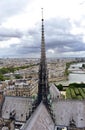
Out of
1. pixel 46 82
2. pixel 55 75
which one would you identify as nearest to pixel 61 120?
pixel 46 82

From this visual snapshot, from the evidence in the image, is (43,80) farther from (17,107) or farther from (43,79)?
(17,107)

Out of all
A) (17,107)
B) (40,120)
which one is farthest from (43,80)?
(40,120)

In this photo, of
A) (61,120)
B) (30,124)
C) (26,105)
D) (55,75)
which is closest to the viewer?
(30,124)

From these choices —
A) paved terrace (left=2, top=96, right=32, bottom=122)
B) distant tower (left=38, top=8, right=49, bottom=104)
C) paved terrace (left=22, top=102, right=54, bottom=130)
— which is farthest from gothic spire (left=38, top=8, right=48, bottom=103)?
paved terrace (left=2, top=96, right=32, bottom=122)

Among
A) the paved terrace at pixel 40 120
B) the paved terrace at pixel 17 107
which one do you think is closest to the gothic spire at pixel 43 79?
the paved terrace at pixel 40 120

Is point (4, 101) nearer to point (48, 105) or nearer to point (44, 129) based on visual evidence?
point (48, 105)
